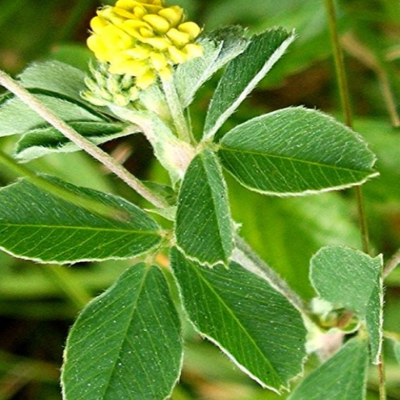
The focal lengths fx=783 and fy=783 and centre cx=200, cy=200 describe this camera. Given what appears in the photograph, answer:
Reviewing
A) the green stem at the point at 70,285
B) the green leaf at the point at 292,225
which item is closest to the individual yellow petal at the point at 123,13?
the green leaf at the point at 292,225

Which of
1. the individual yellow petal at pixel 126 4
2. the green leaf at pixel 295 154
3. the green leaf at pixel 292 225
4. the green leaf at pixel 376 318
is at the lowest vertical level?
the green leaf at pixel 292 225

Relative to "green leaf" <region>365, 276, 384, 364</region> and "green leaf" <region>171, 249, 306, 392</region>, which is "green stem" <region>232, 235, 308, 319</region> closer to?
"green leaf" <region>171, 249, 306, 392</region>

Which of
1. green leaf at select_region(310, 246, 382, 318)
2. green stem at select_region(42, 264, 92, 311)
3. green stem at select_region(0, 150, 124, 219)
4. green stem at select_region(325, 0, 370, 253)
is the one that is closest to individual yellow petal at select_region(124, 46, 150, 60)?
green stem at select_region(0, 150, 124, 219)

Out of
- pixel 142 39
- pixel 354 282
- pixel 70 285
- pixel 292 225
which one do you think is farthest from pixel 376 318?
pixel 70 285

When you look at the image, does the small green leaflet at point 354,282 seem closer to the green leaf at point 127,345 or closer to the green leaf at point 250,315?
the green leaf at point 250,315

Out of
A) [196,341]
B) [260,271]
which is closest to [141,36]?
[260,271]

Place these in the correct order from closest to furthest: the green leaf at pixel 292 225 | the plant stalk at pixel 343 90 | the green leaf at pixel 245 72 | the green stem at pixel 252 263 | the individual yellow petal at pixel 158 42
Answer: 1. the individual yellow petal at pixel 158 42
2. the green leaf at pixel 245 72
3. the green stem at pixel 252 263
4. the plant stalk at pixel 343 90
5. the green leaf at pixel 292 225
